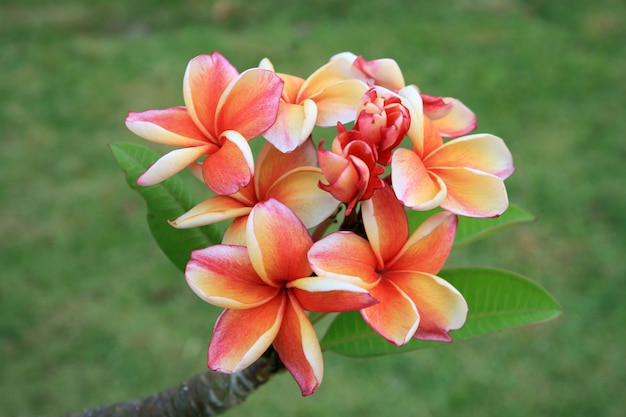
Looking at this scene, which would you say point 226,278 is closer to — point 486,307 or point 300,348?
point 300,348

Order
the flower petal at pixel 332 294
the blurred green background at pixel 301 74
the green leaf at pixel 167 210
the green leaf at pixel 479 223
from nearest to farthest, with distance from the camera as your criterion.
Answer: the flower petal at pixel 332 294, the green leaf at pixel 167 210, the green leaf at pixel 479 223, the blurred green background at pixel 301 74

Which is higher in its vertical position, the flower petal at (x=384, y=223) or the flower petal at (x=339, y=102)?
the flower petal at (x=339, y=102)

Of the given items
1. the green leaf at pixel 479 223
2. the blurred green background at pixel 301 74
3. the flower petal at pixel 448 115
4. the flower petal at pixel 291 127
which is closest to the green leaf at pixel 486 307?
the green leaf at pixel 479 223

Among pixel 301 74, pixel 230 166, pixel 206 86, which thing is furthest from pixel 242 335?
pixel 301 74

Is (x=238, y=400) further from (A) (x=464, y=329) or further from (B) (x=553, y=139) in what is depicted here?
(B) (x=553, y=139)

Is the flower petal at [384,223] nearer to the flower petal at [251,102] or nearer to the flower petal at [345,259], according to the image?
the flower petal at [345,259]

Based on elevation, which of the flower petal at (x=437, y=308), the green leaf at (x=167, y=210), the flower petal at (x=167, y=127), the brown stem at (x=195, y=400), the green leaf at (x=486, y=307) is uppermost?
the flower petal at (x=167, y=127)
